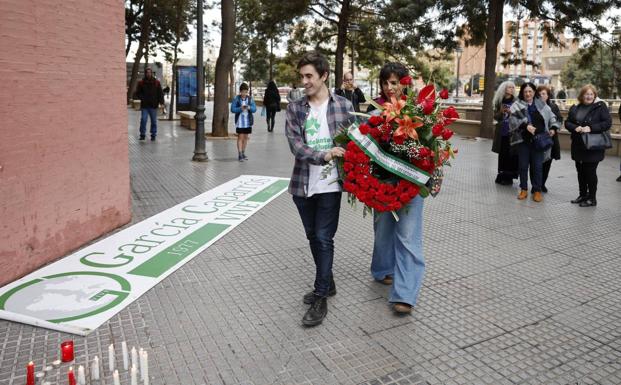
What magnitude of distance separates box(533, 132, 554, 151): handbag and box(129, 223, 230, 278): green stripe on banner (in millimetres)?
4883

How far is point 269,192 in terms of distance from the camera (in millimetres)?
8797

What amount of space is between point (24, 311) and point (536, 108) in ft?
24.3

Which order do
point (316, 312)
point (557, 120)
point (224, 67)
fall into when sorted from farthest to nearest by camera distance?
point (224, 67)
point (557, 120)
point (316, 312)

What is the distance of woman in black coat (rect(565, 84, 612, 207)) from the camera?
8.26 metres

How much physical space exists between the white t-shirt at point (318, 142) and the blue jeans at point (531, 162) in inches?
221

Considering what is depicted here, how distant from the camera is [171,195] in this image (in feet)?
27.5

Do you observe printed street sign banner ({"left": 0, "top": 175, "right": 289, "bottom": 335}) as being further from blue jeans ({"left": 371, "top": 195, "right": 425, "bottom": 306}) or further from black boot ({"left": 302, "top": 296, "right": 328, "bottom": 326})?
blue jeans ({"left": 371, "top": 195, "right": 425, "bottom": 306})

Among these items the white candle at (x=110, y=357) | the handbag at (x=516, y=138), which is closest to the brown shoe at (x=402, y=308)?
the white candle at (x=110, y=357)

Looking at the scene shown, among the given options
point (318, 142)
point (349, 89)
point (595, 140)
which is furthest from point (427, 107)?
point (349, 89)

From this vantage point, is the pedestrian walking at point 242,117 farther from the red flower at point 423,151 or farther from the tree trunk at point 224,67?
the red flower at point 423,151

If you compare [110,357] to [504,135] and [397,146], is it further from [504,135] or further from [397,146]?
[504,135]

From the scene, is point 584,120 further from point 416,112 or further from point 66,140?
point 66,140

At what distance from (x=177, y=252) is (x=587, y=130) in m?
6.05

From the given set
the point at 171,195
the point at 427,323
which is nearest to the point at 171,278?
the point at 427,323
